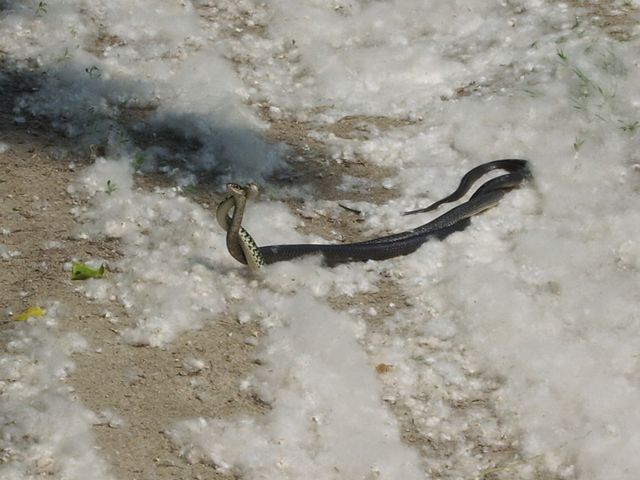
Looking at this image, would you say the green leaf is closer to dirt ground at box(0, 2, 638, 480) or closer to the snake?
dirt ground at box(0, 2, 638, 480)

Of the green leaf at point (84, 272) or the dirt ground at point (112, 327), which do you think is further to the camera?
the green leaf at point (84, 272)

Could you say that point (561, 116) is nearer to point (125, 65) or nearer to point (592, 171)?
point (592, 171)

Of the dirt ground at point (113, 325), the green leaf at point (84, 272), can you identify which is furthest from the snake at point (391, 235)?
the green leaf at point (84, 272)

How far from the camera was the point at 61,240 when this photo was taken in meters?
4.25

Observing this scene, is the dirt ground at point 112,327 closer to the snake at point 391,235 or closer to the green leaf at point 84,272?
the green leaf at point 84,272

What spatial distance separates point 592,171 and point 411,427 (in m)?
1.80

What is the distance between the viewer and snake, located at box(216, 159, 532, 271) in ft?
13.1

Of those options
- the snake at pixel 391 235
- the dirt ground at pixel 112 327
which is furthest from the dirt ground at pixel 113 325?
the snake at pixel 391 235

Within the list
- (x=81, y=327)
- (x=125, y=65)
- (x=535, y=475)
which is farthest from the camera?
(x=125, y=65)

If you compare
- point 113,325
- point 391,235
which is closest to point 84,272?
point 113,325

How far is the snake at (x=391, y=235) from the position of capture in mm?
Result: 3982

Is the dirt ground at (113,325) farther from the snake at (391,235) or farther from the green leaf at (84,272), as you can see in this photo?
the snake at (391,235)

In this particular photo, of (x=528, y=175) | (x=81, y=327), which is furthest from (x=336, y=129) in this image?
(x=81, y=327)

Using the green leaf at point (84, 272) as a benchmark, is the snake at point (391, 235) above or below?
above
